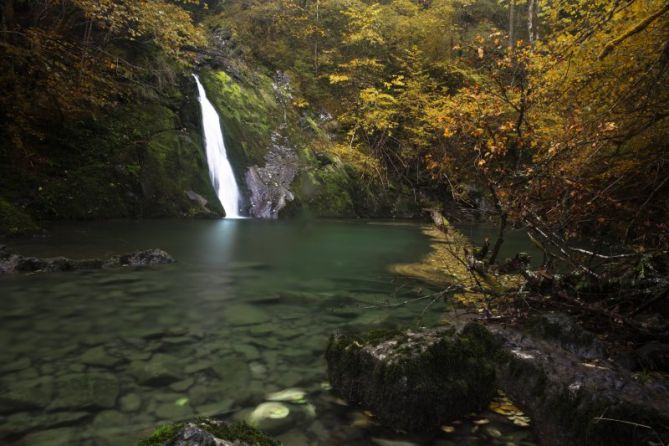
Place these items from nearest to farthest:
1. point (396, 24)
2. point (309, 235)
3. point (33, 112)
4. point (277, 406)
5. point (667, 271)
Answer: point (277, 406) → point (667, 271) → point (33, 112) → point (309, 235) → point (396, 24)

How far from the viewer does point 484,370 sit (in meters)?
3.37

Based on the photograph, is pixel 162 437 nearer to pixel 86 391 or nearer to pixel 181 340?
pixel 86 391

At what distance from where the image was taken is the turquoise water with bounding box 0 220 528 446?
9.96 ft

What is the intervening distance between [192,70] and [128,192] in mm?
7379

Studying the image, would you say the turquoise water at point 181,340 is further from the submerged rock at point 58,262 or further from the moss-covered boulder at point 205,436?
the moss-covered boulder at point 205,436

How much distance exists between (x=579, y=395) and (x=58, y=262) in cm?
758

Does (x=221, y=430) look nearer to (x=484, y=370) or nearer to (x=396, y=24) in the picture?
(x=484, y=370)

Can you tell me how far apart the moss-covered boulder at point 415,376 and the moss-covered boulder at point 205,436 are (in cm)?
109

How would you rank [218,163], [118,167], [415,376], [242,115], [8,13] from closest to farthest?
[415,376]
[8,13]
[118,167]
[218,163]
[242,115]

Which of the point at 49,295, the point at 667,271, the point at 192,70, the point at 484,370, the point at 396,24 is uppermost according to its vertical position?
the point at 396,24

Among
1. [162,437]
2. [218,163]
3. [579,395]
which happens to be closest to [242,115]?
[218,163]

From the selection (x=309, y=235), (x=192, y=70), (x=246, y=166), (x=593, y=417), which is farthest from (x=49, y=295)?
(x=192, y=70)

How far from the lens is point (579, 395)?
2.87 m

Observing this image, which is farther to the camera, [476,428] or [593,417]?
[476,428]
